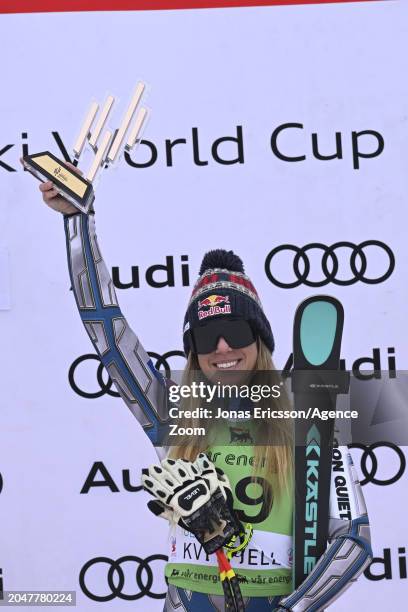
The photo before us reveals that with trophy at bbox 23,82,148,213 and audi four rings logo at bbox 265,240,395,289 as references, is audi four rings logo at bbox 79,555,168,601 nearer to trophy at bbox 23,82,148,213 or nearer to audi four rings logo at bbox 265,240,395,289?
audi four rings logo at bbox 265,240,395,289

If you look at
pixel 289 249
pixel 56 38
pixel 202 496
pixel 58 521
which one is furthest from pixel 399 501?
pixel 56 38

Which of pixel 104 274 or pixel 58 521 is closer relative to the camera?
pixel 104 274

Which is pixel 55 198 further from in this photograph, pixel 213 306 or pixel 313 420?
pixel 313 420

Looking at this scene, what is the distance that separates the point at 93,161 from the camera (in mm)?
1893

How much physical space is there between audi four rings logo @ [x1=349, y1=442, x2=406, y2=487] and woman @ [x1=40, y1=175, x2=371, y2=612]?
0.91 meters

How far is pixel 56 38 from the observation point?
2.79m

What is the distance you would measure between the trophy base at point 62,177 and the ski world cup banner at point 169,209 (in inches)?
36.4

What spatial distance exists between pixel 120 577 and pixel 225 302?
3.88 feet

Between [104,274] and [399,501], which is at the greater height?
[104,274]

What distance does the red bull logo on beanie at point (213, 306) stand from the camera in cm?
199

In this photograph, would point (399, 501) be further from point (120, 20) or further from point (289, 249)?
point (120, 20)

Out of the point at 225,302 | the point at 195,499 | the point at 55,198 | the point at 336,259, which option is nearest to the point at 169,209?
the point at 336,259

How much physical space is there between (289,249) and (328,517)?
108 centimetres

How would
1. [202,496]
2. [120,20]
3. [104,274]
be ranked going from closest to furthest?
[202,496], [104,274], [120,20]
